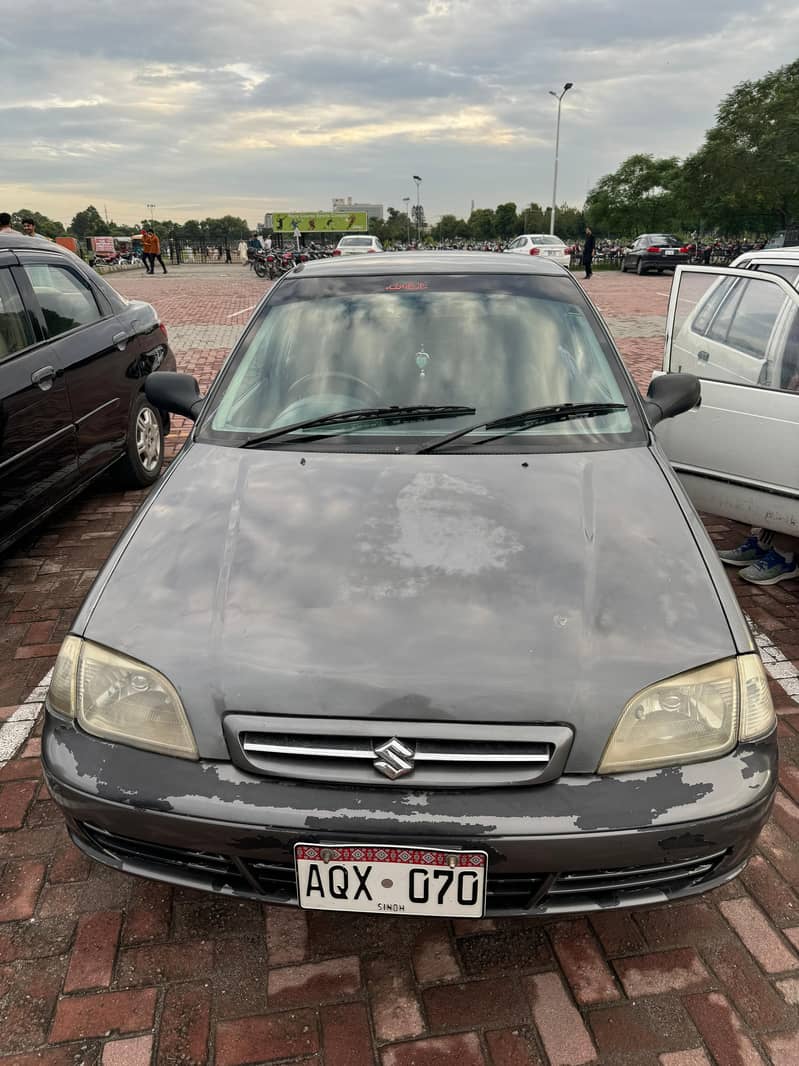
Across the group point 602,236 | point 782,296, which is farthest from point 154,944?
point 602,236

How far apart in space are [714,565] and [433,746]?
0.94 meters

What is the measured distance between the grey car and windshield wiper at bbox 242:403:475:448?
0.33 m

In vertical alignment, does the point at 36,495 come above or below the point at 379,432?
below

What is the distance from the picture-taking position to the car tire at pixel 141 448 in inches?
203

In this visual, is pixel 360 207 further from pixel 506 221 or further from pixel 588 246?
pixel 588 246

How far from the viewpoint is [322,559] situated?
194cm

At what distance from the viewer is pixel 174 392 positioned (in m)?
2.98

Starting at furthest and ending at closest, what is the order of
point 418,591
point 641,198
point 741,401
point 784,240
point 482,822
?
point 641,198, point 784,240, point 741,401, point 418,591, point 482,822

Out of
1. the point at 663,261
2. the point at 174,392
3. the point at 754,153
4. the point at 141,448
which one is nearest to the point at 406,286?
the point at 174,392

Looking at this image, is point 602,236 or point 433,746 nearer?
point 433,746

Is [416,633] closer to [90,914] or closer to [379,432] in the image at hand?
[379,432]

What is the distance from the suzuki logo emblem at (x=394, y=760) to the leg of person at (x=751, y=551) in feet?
10.6

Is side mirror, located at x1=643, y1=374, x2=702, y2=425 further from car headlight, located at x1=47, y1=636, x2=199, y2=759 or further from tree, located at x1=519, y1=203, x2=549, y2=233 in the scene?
tree, located at x1=519, y1=203, x2=549, y2=233

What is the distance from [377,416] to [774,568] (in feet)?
8.98
